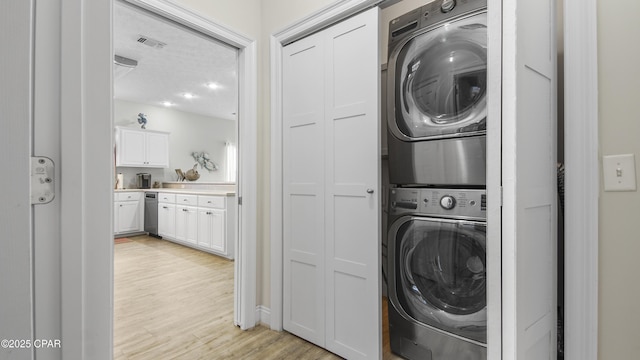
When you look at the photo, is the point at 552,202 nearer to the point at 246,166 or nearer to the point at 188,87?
the point at 246,166

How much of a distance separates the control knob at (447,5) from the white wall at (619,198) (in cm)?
55

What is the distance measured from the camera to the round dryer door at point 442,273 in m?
1.36

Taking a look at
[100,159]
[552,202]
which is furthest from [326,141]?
[100,159]

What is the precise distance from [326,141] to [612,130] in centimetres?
127

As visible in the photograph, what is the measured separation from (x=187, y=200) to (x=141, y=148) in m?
2.23

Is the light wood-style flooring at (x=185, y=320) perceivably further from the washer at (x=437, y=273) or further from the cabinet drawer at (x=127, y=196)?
the cabinet drawer at (x=127, y=196)

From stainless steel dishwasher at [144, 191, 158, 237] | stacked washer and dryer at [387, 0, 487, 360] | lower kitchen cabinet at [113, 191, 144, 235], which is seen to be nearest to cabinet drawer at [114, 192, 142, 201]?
lower kitchen cabinet at [113, 191, 144, 235]

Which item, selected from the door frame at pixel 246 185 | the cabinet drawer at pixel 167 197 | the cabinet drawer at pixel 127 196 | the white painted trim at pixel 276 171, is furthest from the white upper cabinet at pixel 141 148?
the white painted trim at pixel 276 171

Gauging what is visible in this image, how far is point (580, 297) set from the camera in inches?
43.0

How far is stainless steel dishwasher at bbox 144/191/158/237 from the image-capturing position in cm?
543

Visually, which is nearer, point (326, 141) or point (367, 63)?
point (367, 63)

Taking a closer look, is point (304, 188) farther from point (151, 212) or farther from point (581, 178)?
point (151, 212)

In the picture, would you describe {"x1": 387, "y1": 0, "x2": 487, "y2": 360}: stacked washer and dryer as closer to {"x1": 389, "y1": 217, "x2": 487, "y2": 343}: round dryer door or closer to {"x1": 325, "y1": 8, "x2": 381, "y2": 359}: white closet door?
{"x1": 389, "y1": 217, "x2": 487, "y2": 343}: round dryer door

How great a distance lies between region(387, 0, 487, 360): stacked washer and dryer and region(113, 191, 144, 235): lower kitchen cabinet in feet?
17.8
